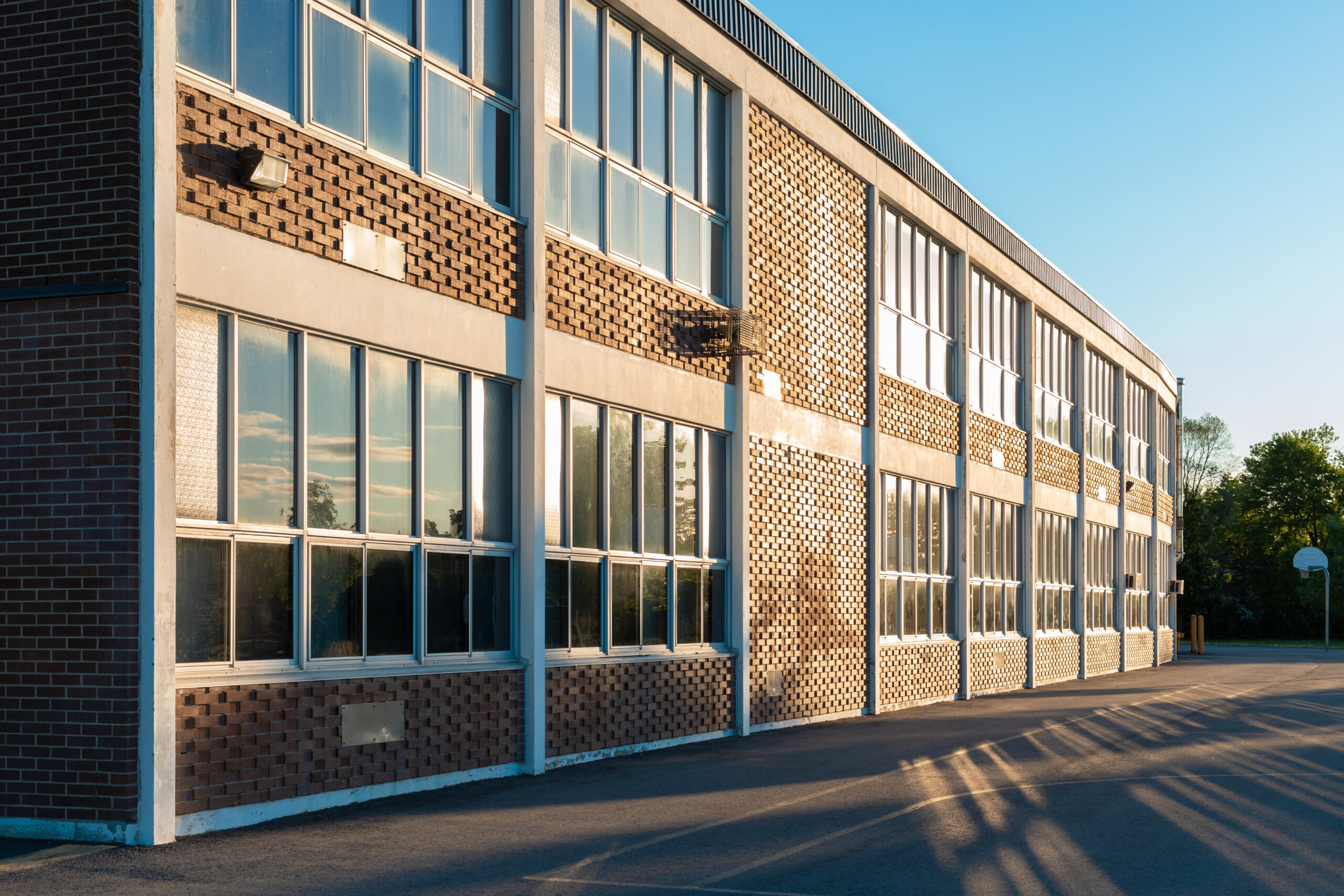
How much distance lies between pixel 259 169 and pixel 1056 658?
23270mm

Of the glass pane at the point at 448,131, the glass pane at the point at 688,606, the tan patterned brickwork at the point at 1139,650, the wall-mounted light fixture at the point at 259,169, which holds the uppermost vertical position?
the glass pane at the point at 448,131

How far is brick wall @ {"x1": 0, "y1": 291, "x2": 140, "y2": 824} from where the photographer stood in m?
8.77

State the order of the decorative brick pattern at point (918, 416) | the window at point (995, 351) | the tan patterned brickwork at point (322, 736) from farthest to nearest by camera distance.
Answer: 1. the window at point (995, 351)
2. the decorative brick pattern at point (918, 416)
3. the tan patterned brickwork at point (322, 736)

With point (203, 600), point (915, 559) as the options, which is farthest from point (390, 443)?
point (915, 559)

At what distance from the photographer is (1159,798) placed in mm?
11055

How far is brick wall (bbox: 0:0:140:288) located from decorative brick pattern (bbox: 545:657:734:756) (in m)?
5.71

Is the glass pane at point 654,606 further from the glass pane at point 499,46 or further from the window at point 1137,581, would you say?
the window at point 1137,581

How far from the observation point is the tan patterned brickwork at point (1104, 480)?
32.4m

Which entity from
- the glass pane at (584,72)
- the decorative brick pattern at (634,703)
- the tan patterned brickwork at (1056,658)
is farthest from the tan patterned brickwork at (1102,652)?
the glass pane at (584,72)

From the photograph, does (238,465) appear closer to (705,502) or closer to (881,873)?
(881,873)

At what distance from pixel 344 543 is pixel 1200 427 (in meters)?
90.3

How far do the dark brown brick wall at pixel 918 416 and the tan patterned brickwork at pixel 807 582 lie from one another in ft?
4.47

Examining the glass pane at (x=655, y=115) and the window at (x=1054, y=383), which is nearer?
the glass pane at (x=655, y=115)

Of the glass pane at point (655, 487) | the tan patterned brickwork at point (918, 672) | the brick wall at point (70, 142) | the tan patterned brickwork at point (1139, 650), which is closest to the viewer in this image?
the brick wall at point (70, 142)
